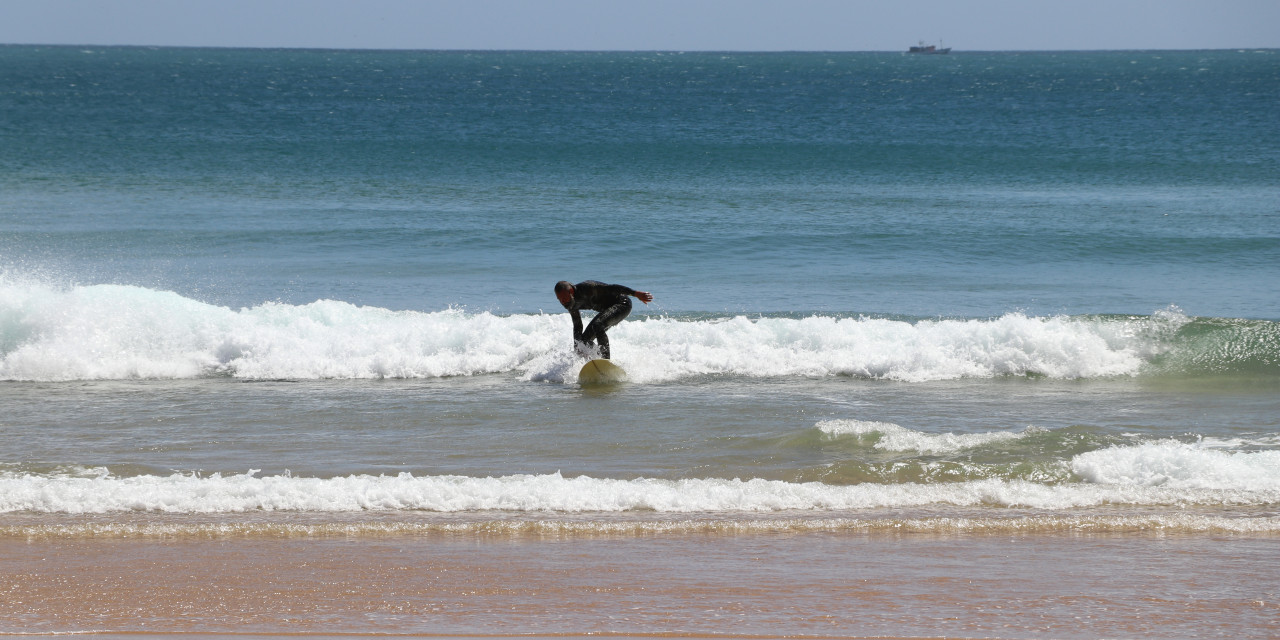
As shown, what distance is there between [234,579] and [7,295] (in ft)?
28.1

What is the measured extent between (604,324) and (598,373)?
591 mm

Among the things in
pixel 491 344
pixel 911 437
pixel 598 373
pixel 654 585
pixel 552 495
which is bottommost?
pixel 654 585

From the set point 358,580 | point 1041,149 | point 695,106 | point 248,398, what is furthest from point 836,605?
point 695,106

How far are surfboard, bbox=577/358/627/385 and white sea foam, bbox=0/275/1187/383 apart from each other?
22 centimetres

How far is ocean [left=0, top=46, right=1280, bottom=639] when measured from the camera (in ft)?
18.6

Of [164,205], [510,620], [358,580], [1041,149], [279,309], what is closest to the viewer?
[510,620]

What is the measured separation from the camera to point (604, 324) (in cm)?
1165

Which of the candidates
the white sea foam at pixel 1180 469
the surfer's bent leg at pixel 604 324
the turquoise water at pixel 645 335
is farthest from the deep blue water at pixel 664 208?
the white sea foam at pixel 1180 469

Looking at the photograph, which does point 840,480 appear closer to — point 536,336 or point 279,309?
point 536,336

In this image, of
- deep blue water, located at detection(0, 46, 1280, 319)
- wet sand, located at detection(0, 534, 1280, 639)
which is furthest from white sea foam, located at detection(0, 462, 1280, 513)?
Answer: deep blue water, located at detection(0, 46, 1280, 319)

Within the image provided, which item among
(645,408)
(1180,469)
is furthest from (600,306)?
(1180,469)

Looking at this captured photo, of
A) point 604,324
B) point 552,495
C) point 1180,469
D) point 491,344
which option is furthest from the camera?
point 491,344

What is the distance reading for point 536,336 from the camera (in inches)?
506

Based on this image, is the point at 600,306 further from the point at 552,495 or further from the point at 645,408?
the point at 552,495
